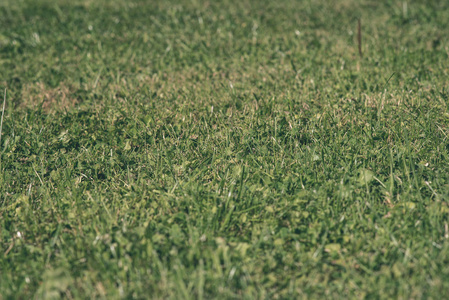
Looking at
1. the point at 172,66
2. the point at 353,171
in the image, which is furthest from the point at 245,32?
the point at 353,171

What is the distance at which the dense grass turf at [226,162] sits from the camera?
2.27 meters

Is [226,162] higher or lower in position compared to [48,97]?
lower

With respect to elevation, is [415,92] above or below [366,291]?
above

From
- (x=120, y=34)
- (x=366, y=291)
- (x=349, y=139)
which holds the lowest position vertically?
(x=366, y=291)

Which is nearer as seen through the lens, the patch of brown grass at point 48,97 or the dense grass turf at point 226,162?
the dense grass turf at point 226,162

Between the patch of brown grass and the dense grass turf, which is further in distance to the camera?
the patch of brown grass

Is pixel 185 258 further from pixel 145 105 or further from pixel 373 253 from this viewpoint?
pixel 145 105

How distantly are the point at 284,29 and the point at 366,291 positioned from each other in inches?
158

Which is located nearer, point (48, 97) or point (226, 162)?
point (226, 162)

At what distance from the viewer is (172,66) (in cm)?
477

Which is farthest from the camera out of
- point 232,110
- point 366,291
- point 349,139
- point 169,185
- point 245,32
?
point 245,32

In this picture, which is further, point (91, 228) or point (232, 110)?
point (232, 110)

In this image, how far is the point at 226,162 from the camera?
3121 mm

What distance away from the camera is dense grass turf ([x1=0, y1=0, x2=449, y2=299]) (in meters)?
2.27
